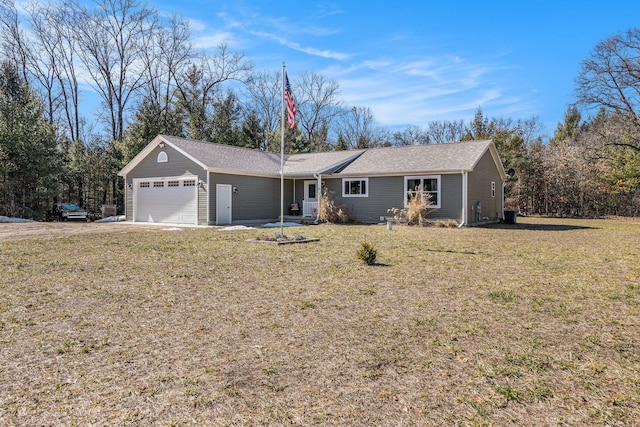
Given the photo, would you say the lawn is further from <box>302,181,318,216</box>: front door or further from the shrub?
<box>302,181,318,216</box>: front door

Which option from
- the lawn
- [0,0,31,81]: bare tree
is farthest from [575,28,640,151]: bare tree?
[0,0,31,81]: bare tree

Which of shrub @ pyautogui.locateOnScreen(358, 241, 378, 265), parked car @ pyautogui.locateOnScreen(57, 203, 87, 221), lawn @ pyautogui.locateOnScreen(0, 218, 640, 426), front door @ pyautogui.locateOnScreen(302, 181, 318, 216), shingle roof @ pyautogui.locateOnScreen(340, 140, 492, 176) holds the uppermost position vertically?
shingle roof @ pyautogui.locateOnScreen(340, 140, 492, 176)

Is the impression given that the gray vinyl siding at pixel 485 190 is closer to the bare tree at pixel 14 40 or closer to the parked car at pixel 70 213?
the parked car at pixel 70 213

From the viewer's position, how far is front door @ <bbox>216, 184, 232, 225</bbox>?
1759cm

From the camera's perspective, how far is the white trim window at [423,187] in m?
17.5

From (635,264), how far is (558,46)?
12095 millimetres

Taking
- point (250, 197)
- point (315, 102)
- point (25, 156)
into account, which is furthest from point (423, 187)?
point (315, 102)

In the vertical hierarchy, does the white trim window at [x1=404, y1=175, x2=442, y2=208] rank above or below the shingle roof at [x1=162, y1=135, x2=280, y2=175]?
below

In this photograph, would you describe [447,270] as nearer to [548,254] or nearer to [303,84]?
[548,254]

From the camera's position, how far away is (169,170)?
1870 cm

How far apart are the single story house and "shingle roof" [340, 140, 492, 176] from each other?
1.7 inches

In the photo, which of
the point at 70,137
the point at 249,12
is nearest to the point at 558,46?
the point at 249,12

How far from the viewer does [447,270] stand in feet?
23.0

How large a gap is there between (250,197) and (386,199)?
6.50 metres
